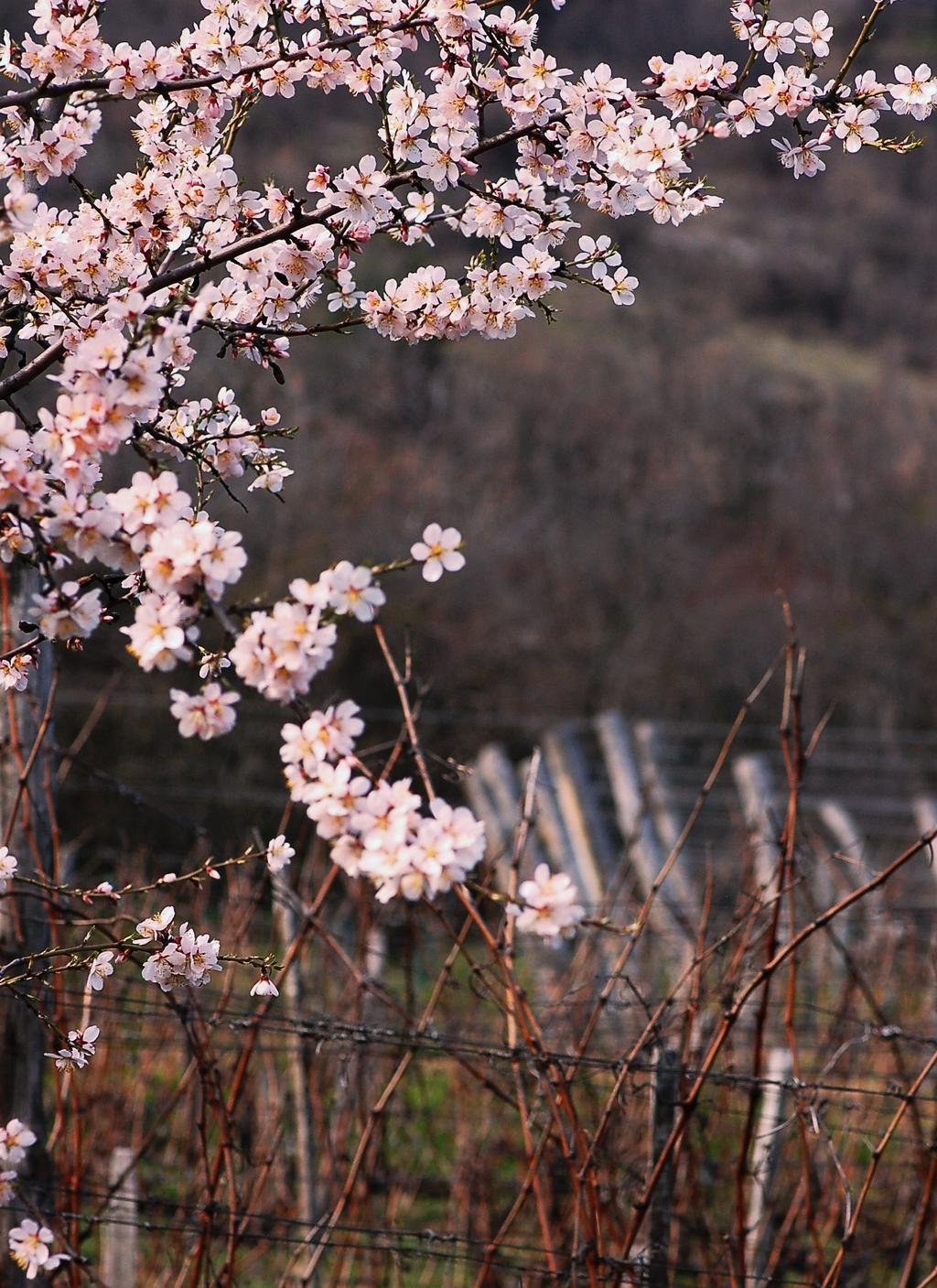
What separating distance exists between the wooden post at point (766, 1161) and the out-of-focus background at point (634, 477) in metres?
6.20

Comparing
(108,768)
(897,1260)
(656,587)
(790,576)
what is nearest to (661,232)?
(790,576)

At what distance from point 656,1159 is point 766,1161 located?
1.40 feet

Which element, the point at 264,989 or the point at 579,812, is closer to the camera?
the point at 264,989

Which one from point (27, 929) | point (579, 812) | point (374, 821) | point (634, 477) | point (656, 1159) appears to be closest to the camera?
point (374, 821)

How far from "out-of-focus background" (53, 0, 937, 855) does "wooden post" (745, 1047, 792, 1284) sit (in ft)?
20.3

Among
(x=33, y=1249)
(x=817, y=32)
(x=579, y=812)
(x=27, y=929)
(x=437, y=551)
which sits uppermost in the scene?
(x=579, y=812)

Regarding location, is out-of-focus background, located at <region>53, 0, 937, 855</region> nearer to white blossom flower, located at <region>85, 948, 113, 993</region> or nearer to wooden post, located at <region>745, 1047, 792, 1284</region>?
wooden post, located at <region>745, 1047, 792, 1284</region>

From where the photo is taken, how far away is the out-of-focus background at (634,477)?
14.5 meters

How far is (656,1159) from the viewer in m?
2.40

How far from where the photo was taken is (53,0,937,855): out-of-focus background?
14523 millimetres

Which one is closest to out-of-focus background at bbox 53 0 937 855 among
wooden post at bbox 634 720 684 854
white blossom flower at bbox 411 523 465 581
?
wooden post at bbox 634 720 684 854

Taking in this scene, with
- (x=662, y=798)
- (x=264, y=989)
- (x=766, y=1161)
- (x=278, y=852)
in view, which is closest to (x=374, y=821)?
(x=278, y=852)

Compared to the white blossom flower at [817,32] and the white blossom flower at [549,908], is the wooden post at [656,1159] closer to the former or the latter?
the white blossom flower at [549,908]

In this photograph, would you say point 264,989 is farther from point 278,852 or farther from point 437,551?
point 437,551
